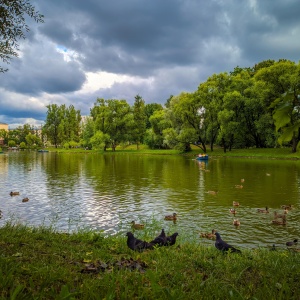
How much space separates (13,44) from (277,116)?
380 inches

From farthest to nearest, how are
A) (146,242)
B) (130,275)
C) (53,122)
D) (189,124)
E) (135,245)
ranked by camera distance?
(53,122) < (189,124) < (146,242) < (135,245) < (130,275)

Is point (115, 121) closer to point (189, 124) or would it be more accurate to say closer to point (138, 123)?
point (138, 123)

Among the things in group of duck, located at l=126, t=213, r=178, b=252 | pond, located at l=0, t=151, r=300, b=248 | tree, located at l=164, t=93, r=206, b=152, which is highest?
tree, located at l=164, t=93, r=206, b=152

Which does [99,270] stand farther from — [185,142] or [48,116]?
[48,116]

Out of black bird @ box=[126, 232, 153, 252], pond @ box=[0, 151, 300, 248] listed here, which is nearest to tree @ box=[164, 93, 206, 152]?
pond @ box=[0, 151, 300, 248]

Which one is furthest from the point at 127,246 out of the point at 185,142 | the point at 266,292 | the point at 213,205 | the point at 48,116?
the point at 48,116

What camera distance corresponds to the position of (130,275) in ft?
16.7

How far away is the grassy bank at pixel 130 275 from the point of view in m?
4.07

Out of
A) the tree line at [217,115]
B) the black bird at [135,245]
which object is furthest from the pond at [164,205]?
the tree line at [217,115]

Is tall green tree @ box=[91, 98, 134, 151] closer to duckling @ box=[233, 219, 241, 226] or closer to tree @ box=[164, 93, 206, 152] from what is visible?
tree @ box=[164, 93, 206, 152]

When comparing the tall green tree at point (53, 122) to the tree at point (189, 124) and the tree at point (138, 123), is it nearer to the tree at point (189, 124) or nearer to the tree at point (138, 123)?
the tree at point (138, 123)

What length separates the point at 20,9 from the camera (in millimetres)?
9086

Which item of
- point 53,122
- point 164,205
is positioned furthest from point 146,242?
point 53,122

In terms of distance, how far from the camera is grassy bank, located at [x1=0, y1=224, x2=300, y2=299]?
4.07 m
